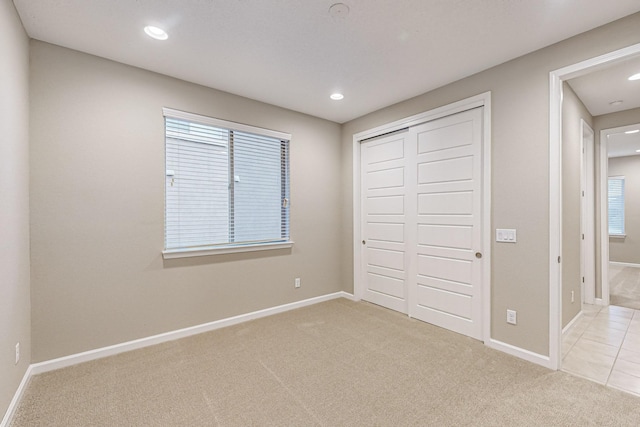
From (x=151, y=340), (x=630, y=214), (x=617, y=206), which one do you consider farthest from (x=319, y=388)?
(x=617, y=206)

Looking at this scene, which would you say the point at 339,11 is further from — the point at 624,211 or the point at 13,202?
the point at 624,211

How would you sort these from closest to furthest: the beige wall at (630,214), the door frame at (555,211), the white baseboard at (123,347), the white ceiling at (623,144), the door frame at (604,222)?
the white baseboard at (123,347) < the door frame at (555,211) < the door frame at (604,222) < the white ceiling at (623,144) < the beige wall at (630,214)

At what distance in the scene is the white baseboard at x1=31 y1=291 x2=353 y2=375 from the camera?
2.39 metres

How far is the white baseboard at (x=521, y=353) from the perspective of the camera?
2.40 metres

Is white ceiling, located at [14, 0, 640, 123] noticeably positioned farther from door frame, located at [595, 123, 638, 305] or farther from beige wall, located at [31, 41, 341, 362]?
door frame, located at [595, 123, 638, 305]

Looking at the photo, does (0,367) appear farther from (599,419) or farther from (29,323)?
(599,419)

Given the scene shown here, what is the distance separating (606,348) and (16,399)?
4.80m

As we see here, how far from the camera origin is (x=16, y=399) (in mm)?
1947

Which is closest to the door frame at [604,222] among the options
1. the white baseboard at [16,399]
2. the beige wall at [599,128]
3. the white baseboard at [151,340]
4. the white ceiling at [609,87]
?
the beige wall at [599,128]

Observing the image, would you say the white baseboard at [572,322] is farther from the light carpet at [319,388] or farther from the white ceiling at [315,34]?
the white ceiling at [315,34]

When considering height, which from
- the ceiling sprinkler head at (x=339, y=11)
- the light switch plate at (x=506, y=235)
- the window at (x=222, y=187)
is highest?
the ceiling sprinkler head at (x=339, y=11)

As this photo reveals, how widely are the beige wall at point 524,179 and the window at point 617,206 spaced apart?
6780mm

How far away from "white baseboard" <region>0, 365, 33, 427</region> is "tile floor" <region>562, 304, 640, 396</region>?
394 centimetres

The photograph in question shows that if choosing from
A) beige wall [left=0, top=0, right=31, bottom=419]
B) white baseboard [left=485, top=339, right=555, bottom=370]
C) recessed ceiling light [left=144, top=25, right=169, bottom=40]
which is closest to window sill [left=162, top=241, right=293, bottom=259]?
beige wall [left=0, top=0, right=31, bottom=419]
